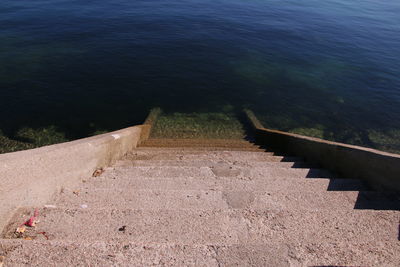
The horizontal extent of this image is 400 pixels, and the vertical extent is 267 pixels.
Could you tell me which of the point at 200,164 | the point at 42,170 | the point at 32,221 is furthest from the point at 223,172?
the point at 32,221

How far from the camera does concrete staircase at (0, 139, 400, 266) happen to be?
2461 mm

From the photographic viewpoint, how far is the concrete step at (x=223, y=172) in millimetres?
4863

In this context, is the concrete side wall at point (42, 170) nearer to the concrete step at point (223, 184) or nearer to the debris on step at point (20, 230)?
the debris on step at point (20, 230)

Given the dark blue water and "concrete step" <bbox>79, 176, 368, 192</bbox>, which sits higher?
"concrete step" <bbox>79, 176, 368, 192</bbox>

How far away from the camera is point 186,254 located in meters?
2.48

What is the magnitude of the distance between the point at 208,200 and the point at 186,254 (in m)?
1.30

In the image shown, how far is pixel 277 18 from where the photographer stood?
2339 cm

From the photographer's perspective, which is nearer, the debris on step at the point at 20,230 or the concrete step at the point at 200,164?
the debris on step at the point at 20,230

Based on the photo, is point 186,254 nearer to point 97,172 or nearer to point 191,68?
point 97,172

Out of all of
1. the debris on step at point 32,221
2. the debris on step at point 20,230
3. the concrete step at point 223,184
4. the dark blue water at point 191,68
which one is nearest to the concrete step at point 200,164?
the concrete step at point 223,184

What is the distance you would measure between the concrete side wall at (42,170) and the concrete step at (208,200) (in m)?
0.27

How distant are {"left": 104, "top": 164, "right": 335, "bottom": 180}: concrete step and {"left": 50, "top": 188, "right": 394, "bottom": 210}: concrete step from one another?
89cm

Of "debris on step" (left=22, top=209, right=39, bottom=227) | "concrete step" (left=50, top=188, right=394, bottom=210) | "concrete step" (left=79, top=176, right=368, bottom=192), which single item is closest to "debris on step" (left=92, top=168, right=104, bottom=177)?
"concrete step" (left=79, top=176, right=368, bottom=192)

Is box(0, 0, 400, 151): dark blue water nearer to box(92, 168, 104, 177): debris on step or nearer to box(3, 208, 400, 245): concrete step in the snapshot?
box(92, 168, 104, 177): debris on step
